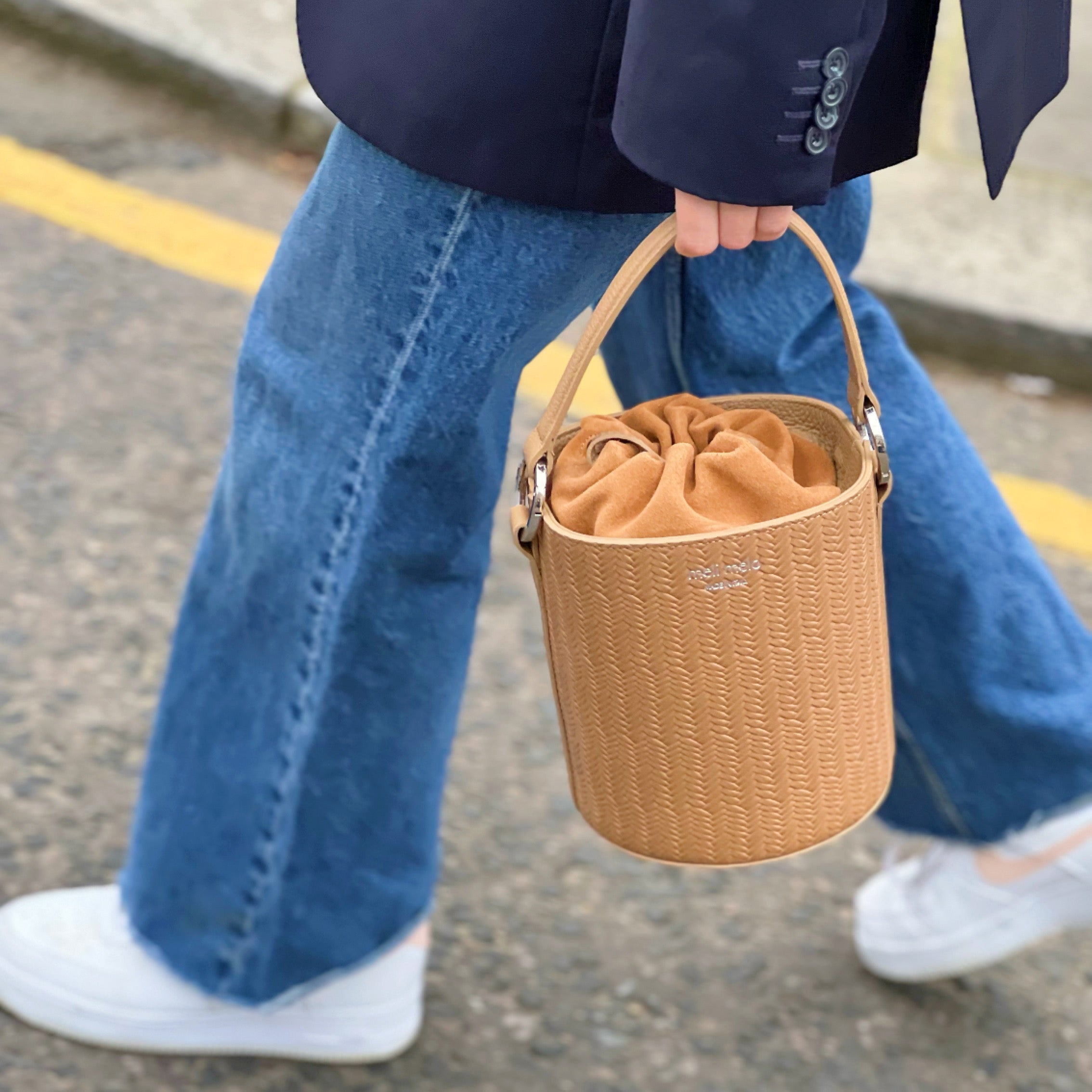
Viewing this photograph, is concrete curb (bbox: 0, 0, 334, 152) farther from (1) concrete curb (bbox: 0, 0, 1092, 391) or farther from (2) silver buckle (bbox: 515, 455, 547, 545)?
(2) silver buckle (bbox: 515, 455, 547, 545)

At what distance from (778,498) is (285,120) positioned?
2.68 metres

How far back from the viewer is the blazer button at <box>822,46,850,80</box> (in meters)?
0.88

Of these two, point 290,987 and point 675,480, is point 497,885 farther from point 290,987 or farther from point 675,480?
point 675,480

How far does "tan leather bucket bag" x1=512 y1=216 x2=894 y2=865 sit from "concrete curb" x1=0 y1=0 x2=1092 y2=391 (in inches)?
72.8

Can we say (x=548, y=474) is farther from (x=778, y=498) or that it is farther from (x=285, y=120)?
(x=285, y=120)

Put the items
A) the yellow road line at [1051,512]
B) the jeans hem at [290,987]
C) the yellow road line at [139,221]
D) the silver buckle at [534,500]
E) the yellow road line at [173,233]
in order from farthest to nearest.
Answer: the yellow road line at [139,221] → the yellow road line at [173,233] → the yellow road line at [1051,512] → the jeans hem at [290,987] → the silver buckle at [534,500]

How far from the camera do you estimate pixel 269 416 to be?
1.21 metres

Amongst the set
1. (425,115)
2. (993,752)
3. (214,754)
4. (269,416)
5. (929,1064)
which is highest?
(425,115)

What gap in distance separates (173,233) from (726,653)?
2.22 metres

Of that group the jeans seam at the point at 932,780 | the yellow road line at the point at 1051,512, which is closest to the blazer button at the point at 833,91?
the jeans seam at the point at 932,780

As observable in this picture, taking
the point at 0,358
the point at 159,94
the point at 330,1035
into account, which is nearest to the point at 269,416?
the point at 330,1035

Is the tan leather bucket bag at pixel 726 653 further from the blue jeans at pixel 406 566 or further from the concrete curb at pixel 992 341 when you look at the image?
the concrete curb at pixel 992 341

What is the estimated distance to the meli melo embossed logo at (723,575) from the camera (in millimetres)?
1021

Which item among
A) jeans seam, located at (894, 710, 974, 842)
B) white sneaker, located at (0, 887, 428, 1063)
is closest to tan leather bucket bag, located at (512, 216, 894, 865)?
jeans seam, located at (894, 710, 974, 842)
